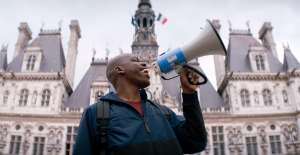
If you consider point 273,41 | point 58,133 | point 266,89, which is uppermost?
point 273,41

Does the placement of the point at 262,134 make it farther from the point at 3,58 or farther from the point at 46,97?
the point at 3,58

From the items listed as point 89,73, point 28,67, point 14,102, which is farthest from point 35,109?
point 89,73

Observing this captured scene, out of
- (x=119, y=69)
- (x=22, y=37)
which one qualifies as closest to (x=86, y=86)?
(x=22, y=37)

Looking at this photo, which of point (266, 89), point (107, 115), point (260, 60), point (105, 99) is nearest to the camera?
point (107, 115)

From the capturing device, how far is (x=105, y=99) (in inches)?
131

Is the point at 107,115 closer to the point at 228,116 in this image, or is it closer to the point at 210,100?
the point at 228,116

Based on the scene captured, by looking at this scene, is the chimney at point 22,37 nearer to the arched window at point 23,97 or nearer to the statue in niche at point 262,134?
the arched window at point 23,97

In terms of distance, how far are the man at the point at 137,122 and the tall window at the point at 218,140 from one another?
25.6 metres

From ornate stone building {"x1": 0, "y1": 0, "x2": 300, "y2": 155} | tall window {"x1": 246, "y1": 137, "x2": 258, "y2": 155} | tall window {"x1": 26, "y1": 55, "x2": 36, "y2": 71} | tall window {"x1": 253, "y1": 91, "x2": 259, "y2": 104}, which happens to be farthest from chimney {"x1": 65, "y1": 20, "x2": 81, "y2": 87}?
tall window {"x1": 246, "y1": 137, "x2": 258, "y2": 155}

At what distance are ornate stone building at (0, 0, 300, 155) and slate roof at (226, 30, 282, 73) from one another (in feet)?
0.35

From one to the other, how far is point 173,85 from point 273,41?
14064 millimetres

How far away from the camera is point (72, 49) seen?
119 ft

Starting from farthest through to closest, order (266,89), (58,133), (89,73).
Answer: (89,73)
(266,89)
(58,133)

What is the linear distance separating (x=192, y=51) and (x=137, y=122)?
117 centimetres
